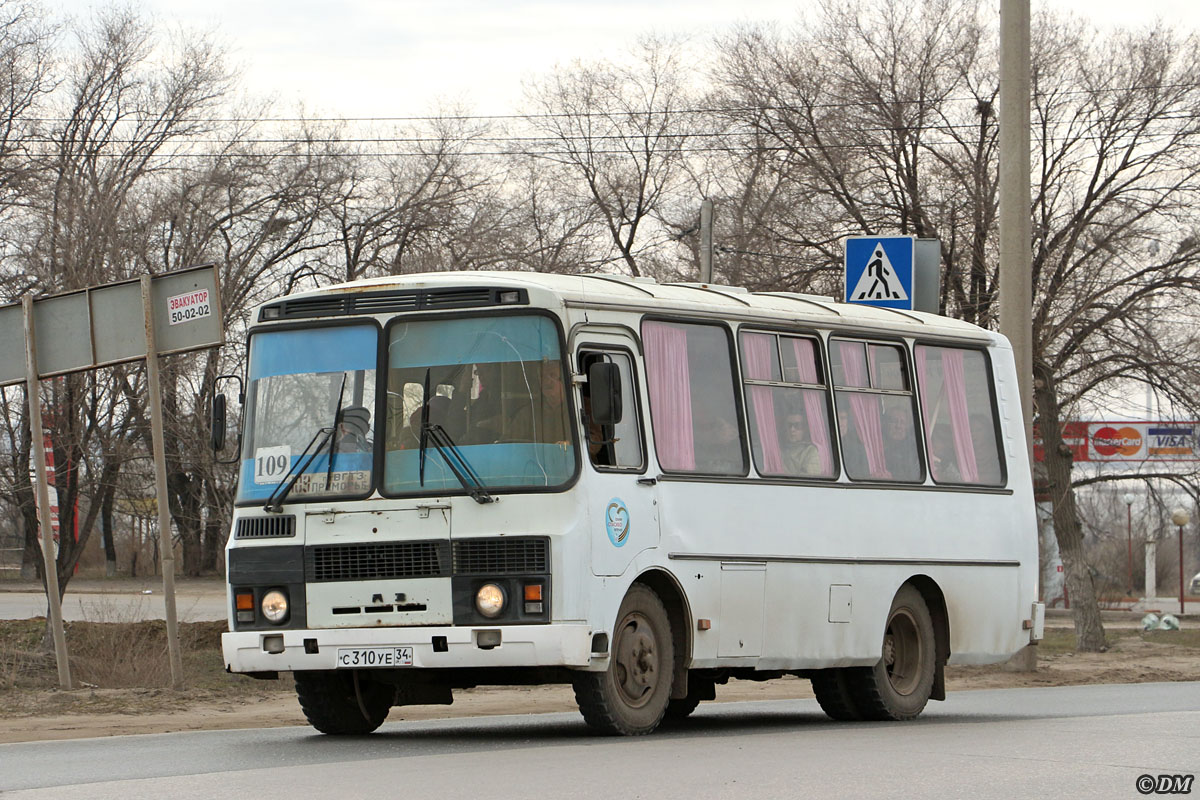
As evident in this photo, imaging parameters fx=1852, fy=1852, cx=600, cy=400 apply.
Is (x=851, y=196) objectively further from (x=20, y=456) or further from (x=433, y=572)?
(x=433, y=572)

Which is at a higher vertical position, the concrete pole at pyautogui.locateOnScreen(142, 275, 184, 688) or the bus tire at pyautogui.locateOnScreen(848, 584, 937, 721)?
the concrete pole at pyautogui.locateOnScreen(142, 275, 184, 688)

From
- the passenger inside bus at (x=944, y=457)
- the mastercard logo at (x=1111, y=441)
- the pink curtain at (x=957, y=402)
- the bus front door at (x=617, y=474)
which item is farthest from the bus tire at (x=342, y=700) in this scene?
the mastercard logo at (x=1111, y=441)

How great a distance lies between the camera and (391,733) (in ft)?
43.0

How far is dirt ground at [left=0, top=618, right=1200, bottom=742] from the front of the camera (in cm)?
1427

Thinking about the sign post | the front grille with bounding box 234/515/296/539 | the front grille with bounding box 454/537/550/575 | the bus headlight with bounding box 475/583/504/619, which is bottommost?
the bus headlight with bounding box 475/583/504/619

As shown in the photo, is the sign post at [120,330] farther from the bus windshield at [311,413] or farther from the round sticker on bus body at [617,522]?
the round sticker on bus body at [617,522]

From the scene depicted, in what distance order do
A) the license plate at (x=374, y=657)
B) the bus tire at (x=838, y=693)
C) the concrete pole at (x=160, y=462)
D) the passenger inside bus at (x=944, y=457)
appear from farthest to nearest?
the concrete pole at (x=160, y=462) < the passenger inside bus at (x=944, y=457) < the bus tire at (x=838, y=693) < the license plate at (x=374, y=657)

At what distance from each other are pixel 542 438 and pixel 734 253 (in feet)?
71.9

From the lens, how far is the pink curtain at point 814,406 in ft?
45.4

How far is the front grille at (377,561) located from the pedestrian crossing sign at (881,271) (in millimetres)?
9780

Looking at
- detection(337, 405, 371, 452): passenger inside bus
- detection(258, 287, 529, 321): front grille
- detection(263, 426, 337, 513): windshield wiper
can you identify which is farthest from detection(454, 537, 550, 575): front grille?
detection(258, 287, 529, 321): front grille

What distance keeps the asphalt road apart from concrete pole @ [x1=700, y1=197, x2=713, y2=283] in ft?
56.2

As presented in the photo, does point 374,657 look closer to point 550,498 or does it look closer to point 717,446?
point 550,498

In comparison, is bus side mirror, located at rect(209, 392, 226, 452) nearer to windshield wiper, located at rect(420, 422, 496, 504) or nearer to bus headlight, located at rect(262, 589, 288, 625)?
bus headlight, located at rect(262, 589, 288, 625)
